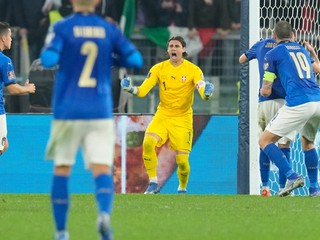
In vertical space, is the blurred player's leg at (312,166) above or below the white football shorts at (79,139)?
below

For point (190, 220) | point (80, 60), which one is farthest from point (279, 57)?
point (80, 60)

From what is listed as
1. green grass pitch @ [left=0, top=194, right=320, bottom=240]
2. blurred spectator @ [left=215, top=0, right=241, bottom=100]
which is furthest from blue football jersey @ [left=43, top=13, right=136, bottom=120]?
blurred spectator @ [left=215, top=0, right=241, bottom=100]

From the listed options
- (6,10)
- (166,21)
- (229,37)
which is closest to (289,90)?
(229,37)

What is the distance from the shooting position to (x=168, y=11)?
69.3 ft

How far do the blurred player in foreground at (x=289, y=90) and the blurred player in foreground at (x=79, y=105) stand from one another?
5.42 metres

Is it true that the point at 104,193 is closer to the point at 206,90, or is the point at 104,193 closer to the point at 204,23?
the point at 206,90

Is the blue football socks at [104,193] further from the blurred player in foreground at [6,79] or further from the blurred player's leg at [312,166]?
the blurred player's leg at [312,166]

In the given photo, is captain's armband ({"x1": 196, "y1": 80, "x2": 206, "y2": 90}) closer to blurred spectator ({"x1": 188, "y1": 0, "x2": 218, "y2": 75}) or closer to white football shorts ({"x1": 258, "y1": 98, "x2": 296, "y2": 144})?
white football shorts ({"x1": 258, "y1": 98, "x2": 296, "y2": 144})

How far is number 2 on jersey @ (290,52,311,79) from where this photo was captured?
1354 centimetres

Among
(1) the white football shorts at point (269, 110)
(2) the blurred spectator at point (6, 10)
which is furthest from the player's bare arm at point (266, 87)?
(2) the blurred spectator at point (6, 10)

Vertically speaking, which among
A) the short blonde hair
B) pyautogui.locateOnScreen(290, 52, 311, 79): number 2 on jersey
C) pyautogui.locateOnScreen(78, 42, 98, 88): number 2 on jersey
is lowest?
pyautogui.locateOnScreen(290, 52, 311, 79): number 2 on jersey

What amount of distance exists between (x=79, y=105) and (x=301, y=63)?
19.1 feet

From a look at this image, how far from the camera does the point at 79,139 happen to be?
27.3ft

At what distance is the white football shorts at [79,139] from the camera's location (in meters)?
8.24
